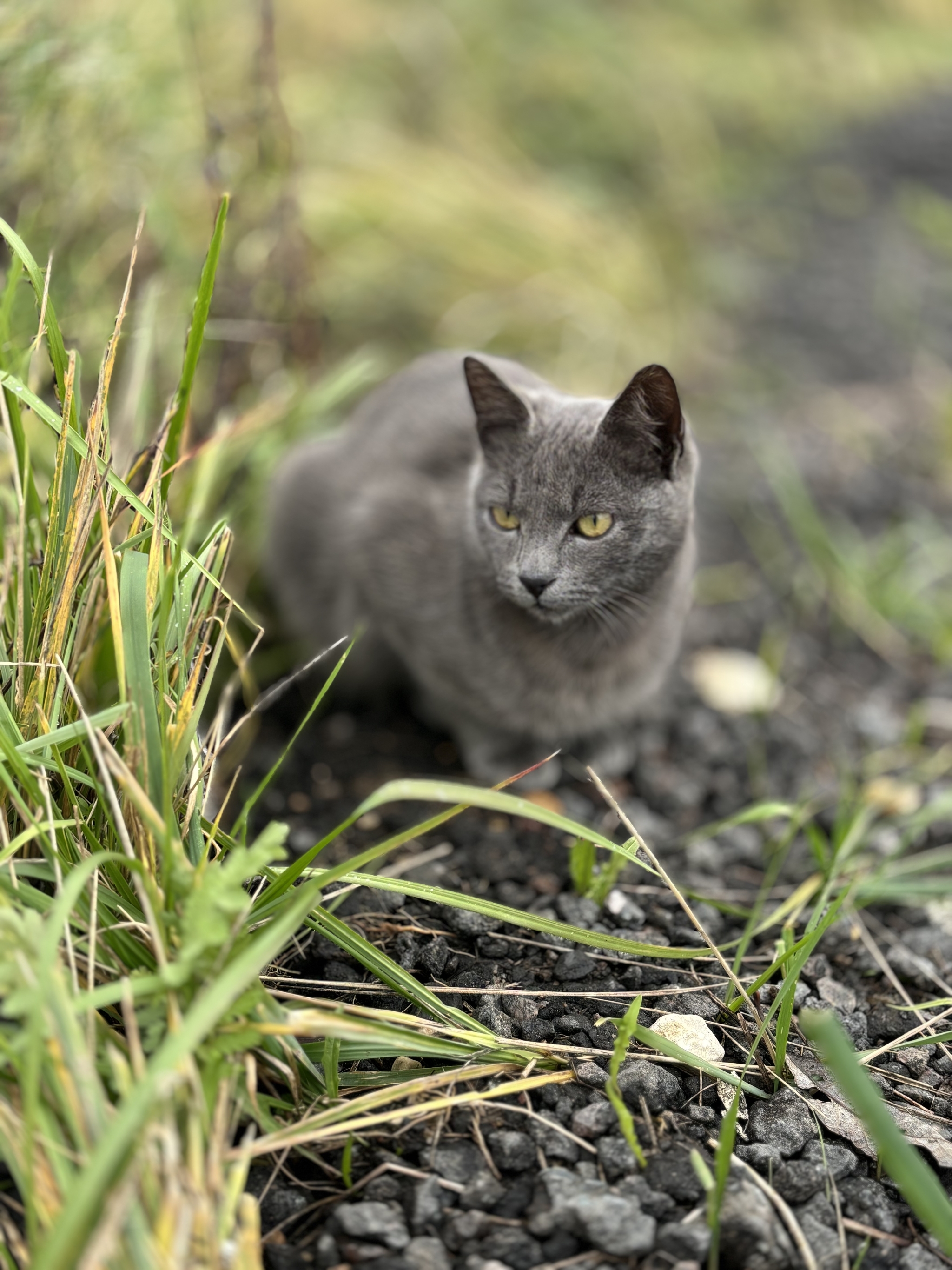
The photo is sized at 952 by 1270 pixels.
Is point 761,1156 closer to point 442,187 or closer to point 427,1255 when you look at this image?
point 427,1255

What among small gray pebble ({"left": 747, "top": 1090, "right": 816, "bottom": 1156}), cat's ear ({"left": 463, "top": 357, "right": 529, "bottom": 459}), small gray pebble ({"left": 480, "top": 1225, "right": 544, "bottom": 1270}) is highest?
cat's ear ({"left": 463, "top": 357, "right": 529, "bottom": 459})

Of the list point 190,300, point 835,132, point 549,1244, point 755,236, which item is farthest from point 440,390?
point 835,132

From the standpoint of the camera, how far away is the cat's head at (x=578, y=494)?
1.81 metres

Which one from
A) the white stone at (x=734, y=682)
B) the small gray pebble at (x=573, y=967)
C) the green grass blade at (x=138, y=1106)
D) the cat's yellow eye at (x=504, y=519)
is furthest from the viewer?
the white stone at (x=734, y=682)

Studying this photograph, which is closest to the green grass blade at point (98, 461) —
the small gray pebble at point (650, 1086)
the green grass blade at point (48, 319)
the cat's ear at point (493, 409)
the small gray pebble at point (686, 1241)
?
the green grass blade at point (48, 319)

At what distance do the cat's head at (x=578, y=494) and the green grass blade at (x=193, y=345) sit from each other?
1.54ft

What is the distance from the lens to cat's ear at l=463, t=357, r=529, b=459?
184 centimetres

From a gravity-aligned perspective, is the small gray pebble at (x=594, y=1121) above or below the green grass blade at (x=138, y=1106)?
below

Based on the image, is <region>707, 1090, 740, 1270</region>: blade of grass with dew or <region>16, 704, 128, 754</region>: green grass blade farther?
<region>16, 704, 128, 754</region>: green grass blade

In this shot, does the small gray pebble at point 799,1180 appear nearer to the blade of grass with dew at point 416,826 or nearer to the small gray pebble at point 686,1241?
the small gray pebble at point 686,1241

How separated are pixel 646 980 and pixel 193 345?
118 cm

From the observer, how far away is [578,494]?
1.83 metres

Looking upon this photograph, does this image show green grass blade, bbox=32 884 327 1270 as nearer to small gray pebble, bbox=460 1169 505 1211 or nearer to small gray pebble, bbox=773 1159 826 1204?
small gray pebble, bbox=460 1169 505 1211

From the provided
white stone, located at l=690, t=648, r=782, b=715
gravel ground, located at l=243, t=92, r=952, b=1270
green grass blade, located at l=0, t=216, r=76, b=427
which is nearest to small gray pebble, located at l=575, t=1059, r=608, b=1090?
gravel ground, located at l=243, t=92, r=952, b=1270
